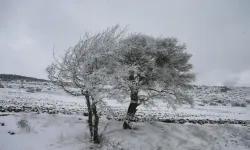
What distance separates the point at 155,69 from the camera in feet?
51.2

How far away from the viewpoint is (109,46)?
41.9 feet

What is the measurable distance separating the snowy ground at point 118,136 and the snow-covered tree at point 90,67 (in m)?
2.00

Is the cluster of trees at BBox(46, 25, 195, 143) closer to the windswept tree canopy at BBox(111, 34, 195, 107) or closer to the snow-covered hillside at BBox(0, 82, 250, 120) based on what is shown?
the windswept tree canopy at BBox(111, 34, 195, 107)

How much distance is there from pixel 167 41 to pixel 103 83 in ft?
22.6

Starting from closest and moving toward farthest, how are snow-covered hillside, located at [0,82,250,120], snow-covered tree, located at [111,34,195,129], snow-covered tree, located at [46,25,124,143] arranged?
snow-covered tree, located at [46,25,124,143] → snow-covered tree, located at [111,34,195,129] → snow-covered hillside, located at [0,82,250,120]

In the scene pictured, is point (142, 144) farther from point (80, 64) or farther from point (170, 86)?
point (80, 64)

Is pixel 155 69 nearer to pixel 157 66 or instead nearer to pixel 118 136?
pixel 157 66

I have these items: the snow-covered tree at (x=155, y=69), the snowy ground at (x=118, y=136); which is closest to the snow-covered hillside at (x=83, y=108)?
the snow-covered tree at (x=155, y=69)

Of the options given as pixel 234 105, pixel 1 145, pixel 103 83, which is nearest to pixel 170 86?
pixel 103 83

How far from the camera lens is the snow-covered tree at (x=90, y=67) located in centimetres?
1224

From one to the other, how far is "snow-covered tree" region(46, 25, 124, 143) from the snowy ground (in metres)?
2.00

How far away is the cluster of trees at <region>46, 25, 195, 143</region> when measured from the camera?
12461 mm

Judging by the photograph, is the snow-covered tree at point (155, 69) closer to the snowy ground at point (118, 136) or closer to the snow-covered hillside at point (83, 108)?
the snow-covered hillside at point (83, 108)

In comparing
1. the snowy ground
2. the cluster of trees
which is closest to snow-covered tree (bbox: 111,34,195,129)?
the cluster of trees
